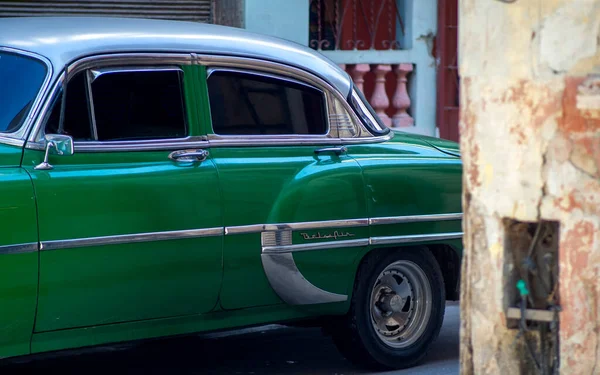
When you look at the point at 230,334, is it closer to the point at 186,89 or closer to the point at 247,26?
the point at 186,89

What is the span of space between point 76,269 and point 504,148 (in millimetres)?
2189

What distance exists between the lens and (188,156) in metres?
6.02

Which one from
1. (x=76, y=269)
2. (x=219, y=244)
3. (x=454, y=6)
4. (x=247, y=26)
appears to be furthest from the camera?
(x=454, y=6)

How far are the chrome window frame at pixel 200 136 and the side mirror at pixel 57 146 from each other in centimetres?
4

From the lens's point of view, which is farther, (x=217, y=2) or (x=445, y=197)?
(x=217, y=2)

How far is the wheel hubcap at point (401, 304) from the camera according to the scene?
6.86m

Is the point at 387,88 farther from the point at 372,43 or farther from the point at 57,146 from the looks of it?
the point at 57,146

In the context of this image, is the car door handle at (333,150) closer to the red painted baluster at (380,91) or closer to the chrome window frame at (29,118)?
Result: the chrome window frame at (29,118)

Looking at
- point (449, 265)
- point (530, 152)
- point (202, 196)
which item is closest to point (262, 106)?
point (202, 196)

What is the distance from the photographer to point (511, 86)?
418 centimetres

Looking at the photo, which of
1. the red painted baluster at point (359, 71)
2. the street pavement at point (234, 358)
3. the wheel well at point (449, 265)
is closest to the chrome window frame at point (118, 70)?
the street pavement at point (234, 358)

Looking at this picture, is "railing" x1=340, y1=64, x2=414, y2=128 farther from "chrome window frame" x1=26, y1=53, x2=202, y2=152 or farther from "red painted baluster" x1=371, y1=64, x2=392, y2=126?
"chrome window frame" x1=26, y1=53, x2=202, y2=152

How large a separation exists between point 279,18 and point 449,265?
14.2ft

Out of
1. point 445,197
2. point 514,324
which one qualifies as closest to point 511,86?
point 514,324
